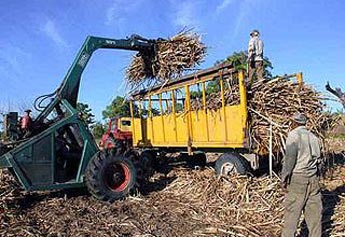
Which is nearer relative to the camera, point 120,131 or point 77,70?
point 77,70

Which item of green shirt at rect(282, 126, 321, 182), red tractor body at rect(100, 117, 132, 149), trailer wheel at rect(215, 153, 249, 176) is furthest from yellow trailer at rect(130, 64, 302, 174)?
green shirt at rect(282, 126, 321, 182)

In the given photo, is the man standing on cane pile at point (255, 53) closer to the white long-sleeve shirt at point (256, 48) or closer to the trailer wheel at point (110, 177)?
the white long-sleeve shirt at point (256, 48)

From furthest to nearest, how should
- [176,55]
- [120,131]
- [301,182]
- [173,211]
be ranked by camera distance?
1. [120,131]
2. [176,55]
3. [173,211]
4. [301,182]

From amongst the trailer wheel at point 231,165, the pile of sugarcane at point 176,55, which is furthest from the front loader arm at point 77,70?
the trailer wheel at point 231,165

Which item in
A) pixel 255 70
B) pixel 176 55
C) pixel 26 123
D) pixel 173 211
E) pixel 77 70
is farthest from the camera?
pixel 176 55

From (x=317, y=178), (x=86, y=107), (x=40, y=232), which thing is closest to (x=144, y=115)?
(x=40, y=232)

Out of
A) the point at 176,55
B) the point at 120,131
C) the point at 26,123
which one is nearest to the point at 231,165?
the point at 176,55

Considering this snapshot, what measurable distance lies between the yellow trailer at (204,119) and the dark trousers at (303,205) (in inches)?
135

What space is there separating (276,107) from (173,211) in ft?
11.0

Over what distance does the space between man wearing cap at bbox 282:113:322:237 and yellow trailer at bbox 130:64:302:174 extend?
3404 millimetres

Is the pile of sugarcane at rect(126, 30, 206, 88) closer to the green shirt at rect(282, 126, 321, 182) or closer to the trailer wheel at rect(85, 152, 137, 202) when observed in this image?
the trailer wheel at rect(85, 152, 137, 202)

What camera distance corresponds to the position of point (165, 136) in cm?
1182

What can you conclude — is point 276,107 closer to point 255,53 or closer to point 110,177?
point 255,53

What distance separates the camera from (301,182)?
5.28 metres
